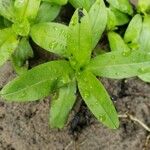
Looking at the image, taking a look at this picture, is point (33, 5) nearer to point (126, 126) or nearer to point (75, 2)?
point (75, 2)

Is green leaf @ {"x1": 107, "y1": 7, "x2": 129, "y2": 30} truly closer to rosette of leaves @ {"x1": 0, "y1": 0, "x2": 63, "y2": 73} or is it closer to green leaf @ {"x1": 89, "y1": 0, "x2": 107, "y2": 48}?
green leaf @ {"x1": 89, "y1": 0, "x2": 107, "y2": 48}

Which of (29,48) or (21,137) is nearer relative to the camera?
(29,48)

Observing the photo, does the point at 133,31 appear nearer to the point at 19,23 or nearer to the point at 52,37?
the point at 52,37

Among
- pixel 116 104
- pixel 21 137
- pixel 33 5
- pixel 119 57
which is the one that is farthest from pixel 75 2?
pixel 21 137

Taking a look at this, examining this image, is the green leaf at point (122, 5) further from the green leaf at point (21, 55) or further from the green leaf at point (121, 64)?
the green leaf at point (21, 55)

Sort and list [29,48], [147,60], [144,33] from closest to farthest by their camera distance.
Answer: [147,60], [29,48], [144,33]

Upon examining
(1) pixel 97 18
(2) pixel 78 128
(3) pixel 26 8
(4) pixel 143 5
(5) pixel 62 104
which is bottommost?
(2) pixel 78 128

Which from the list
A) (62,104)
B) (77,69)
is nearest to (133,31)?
(77,69)
